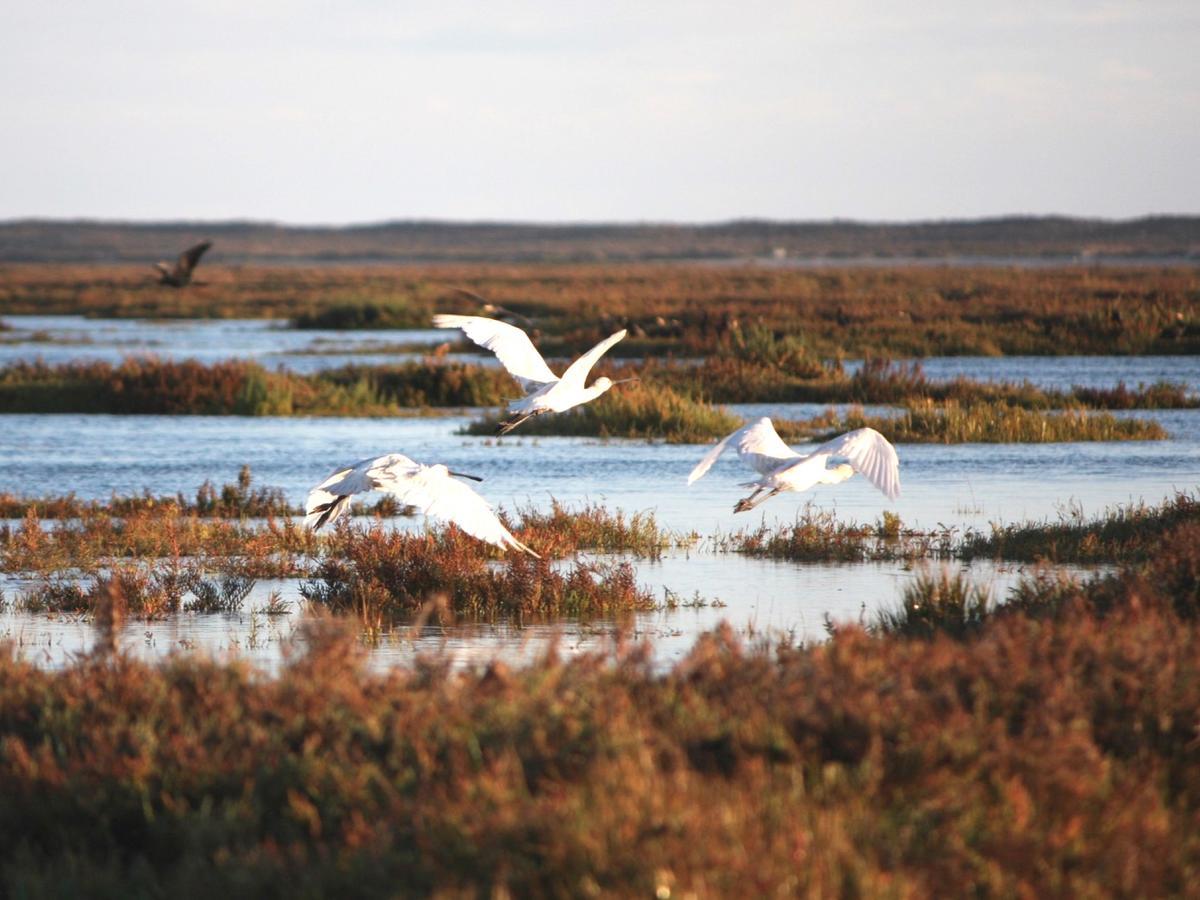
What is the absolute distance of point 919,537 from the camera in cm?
1397

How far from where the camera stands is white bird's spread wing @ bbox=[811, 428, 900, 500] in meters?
10.2

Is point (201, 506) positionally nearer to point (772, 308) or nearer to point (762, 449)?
point (762, 449)

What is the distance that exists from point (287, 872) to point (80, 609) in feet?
22.0

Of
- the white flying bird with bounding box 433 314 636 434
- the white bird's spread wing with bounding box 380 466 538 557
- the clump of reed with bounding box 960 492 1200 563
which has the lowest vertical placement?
the clump of reed with bounding box 960 492 1200 563

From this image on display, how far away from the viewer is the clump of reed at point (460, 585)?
1123 centimetres

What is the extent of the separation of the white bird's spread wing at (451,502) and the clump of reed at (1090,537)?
425 centimetres

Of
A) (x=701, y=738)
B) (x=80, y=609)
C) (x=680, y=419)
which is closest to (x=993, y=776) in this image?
(x=701, y=738)

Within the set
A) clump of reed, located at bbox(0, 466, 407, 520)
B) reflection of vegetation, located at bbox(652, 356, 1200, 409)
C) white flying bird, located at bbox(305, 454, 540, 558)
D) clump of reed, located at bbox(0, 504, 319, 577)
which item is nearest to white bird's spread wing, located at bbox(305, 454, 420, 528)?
white flying bird, located at bbox(305, 454, 540, 558)

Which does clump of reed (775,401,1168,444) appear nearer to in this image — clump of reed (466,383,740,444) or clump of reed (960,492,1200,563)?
clump of reed (466,383,740,444)

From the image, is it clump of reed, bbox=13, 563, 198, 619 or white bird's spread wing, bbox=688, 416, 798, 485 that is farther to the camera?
clump of reed, bbox=13, 563, 198, 619

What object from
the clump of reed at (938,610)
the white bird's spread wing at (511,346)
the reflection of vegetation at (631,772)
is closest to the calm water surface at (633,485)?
the clump of reed at (938,610)

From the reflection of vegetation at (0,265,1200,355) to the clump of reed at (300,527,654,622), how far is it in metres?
18.1

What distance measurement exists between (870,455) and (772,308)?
40.0 metres

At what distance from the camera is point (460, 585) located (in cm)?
1148
